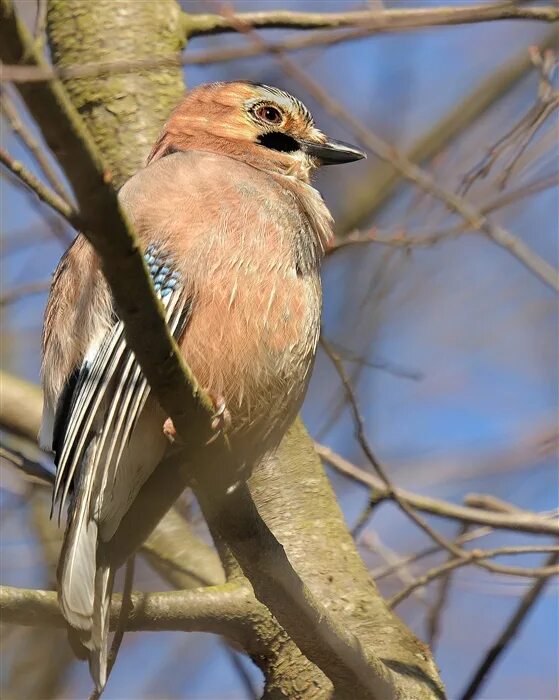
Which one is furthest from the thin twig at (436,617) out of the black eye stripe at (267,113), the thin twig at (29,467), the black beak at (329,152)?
the black eye stripe at (267,113)

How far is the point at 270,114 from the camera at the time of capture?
5652mm

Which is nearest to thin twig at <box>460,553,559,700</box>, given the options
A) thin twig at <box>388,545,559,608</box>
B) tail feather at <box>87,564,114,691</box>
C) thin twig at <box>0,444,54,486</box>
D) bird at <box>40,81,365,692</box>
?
thin twig at <box>388,545,559,608</box>

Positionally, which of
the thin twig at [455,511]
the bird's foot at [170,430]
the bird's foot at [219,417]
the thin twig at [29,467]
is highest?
the thin twig at [455,511]

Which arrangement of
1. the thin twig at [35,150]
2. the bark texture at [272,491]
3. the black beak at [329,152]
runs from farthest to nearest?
the black beak at [329,152] → the bark texture at [272,491] → the thin twig at [35,150]

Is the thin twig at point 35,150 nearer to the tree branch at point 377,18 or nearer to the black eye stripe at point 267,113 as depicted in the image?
the tree branch at point 377,18

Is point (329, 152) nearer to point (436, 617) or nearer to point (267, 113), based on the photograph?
point (267, 113)

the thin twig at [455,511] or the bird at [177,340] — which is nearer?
the bird at [177,340]

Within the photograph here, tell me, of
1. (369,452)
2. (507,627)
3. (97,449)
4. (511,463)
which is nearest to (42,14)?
(97,449)

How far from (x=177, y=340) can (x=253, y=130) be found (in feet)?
5.91

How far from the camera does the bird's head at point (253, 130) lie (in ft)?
17.9

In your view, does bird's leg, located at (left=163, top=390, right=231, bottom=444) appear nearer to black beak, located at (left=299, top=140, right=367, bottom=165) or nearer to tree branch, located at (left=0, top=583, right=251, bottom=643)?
tree branch, located at (left=0, top=583, right=251, bottom=643)

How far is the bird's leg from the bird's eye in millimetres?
2133

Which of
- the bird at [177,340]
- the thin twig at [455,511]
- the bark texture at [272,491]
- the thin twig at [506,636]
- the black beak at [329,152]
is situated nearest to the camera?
the bird at [177,340]

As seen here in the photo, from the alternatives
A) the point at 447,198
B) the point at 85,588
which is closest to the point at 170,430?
the point at 85,588
